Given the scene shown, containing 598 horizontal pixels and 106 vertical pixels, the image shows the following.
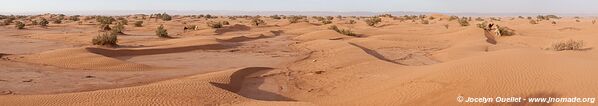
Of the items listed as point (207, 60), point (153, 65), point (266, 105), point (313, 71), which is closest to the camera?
point (266, 105)

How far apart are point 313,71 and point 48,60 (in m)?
6.47

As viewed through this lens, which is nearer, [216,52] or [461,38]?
[216,52]

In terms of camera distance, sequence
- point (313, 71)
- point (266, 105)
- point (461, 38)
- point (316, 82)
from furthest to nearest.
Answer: point (461, 38)
point (313, 71)
point (316, 82)
point (266, 105)

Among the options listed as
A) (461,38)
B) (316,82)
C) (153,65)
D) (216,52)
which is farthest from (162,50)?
(461,38)

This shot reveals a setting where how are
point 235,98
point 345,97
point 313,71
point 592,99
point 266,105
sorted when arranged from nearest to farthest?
point 592,99 < point 266,105 < point 235,98 < point 345,97 < point 313,71

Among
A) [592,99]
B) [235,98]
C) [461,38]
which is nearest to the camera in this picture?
[592,99]

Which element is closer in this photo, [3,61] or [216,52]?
[3,61]

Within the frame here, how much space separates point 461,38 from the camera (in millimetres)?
22219

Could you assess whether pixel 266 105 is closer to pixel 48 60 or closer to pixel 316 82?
pixel 316 82

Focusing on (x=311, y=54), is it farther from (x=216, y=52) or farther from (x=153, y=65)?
(x=153, y=65)

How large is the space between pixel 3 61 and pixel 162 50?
450 cm

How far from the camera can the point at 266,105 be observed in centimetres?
770

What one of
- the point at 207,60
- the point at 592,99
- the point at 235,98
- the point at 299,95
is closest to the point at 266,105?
the point at 235,98

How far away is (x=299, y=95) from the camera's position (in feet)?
30.6
